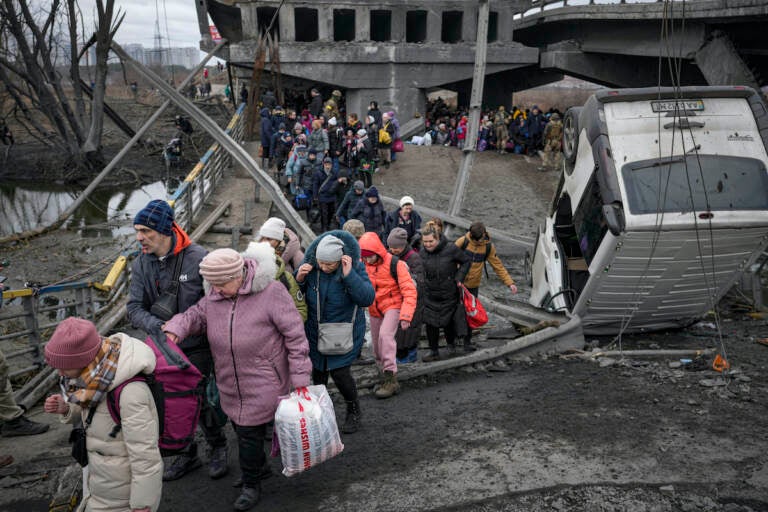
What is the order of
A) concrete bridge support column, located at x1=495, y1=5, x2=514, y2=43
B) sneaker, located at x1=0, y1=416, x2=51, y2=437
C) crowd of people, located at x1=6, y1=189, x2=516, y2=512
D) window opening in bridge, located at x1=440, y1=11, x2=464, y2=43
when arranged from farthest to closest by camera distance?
window opening in bridge, located at x1=440, y1=11, x2=464, y2=43 → concrete bridge support column, located at x1=495, y1=5, x2=514, y2=43 → sneaker, located at x1=0, y1=416, x2=51, y2=437 → crowd of people, located at x1=6, y1=189, x2=516, y2=512

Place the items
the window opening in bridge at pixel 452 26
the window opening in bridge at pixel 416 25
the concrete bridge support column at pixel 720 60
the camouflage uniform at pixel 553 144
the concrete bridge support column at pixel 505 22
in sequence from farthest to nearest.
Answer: the window opening in bridge at pixel 416 25
the window opening in bridge at pixel 452 26
the concrete bridge support column at pixel 505 22
the camouflage uniform at pixel 553 144
the concrete bridge support column at pixel 720 60

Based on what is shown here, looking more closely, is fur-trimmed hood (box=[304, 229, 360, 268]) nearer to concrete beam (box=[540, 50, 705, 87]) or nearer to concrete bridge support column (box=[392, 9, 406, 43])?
concrete bridge support column (box=[392, 9, 406, 43])

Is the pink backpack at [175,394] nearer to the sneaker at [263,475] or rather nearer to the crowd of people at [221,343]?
the crowd of people at [221,343]

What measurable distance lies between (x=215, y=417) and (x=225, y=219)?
10.2 m

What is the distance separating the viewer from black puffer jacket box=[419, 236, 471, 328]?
22.9 ft

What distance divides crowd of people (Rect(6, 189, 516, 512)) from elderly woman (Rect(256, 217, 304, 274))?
13 mm

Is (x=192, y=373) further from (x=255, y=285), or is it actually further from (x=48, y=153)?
(x=48, y=153)

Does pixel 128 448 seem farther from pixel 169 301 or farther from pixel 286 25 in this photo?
pixel 286 25

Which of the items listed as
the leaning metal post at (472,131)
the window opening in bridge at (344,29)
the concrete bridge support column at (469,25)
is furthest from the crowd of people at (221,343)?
the window opening in bridge at (344,29)

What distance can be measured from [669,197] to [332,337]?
14.2 ft

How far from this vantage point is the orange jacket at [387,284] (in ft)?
19.2

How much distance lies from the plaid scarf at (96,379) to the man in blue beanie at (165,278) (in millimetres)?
1062

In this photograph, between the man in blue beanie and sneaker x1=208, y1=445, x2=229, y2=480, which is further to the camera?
sneaker x1=208, y1=445, x2=229, y2=480

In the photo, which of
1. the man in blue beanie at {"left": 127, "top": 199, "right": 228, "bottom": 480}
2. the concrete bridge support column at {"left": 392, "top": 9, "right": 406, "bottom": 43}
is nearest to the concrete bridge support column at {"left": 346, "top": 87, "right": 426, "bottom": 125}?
the concrete bridge support column at {"left": 392, "top": 9, "right": 406, "bottom": 43}
